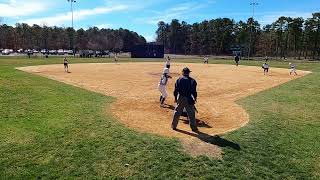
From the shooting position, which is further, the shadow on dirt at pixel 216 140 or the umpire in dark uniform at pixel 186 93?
the umpire in dark uniform at pixel 186 93

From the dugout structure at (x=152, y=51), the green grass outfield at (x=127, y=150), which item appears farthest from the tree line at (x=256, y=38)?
the green grass outfield at (x=127, y=150)

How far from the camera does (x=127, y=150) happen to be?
1061 cm

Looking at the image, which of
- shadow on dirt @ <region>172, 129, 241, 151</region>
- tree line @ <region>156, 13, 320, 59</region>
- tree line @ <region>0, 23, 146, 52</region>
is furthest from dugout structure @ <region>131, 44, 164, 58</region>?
shadow on dirt @ <region>172, 129, 241, 151</region>

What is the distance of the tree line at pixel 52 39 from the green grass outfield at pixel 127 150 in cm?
12770

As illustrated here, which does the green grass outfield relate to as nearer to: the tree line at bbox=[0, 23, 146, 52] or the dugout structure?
the dugout structure

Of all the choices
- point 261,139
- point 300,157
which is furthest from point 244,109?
point 300,157

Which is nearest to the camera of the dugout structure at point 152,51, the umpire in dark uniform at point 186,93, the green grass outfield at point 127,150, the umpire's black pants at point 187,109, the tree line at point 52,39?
the green grass outfield at point 127,150

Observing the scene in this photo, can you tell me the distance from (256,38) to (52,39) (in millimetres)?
77157

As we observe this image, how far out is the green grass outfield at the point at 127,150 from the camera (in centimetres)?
953

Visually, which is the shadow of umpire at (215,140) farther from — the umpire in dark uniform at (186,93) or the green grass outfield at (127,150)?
the umpire in dark uniform at (186,93)

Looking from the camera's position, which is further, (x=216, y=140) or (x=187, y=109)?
(x=187, y=109)

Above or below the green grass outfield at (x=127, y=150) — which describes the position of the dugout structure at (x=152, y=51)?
above

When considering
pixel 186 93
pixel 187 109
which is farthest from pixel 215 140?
pixel 186 93

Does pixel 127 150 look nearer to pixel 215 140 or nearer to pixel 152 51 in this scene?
pixel 215 140
